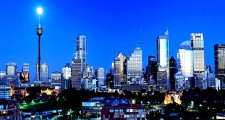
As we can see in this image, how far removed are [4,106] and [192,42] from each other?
163 meters

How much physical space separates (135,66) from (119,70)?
6.98 m

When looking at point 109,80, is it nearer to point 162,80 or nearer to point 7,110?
point 162,80

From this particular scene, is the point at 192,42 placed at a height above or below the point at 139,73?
above

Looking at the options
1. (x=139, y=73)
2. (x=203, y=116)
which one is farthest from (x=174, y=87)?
(x=203, y=116)

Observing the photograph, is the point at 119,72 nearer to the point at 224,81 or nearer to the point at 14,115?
the point at 224,81

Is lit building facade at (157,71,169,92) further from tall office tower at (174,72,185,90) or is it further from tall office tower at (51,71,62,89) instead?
tall office tower at (51,71,62,89)

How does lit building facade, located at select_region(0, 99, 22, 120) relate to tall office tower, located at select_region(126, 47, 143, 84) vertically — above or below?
below

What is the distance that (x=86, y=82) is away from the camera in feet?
543

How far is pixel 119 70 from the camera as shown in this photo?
579 feet

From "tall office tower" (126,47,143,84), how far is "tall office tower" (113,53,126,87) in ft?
Answer: 7.05

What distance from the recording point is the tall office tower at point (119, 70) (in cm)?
17250

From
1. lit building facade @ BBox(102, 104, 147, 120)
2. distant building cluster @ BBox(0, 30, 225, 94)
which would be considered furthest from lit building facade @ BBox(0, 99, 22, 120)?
distant building cluster @ BBox(0, 30, 225, 94)

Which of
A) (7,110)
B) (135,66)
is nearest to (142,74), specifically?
(135,66)

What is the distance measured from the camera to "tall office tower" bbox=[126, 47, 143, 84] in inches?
6889
